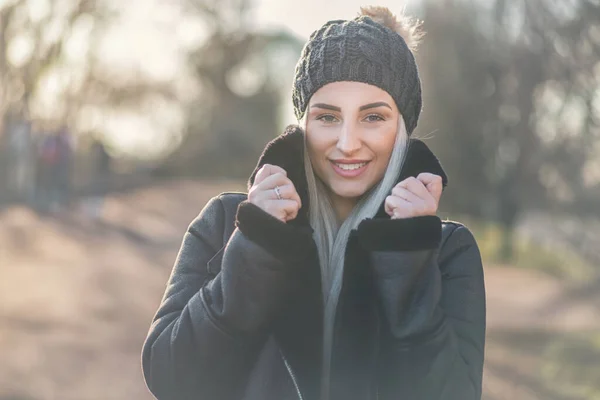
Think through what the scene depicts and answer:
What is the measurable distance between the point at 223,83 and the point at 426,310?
27586 mm

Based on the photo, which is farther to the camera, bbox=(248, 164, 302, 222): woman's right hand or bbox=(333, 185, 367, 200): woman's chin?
bbox=(333, 185, 367, 200): woman's chin

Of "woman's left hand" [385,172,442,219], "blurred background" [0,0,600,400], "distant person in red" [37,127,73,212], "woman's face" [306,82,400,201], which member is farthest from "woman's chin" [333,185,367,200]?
"distant person in red" [37,127,73,212]

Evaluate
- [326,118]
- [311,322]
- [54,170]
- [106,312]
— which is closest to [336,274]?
[311,322]

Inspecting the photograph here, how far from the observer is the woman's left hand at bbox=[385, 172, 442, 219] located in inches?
72.9

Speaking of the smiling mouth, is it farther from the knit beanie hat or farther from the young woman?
the knit beanie hat

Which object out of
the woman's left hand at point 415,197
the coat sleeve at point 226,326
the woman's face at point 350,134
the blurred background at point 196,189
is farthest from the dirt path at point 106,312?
the woman's left hand at point 415,197

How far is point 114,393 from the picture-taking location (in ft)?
23.9

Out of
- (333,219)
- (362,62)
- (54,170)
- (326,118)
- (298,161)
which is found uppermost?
(54,170)

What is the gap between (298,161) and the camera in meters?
1.96

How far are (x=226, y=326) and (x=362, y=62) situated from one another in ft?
2.19

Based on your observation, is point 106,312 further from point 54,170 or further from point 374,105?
point 374,105

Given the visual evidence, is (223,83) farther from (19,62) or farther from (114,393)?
(114,393)

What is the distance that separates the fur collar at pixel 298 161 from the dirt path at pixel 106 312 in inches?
223

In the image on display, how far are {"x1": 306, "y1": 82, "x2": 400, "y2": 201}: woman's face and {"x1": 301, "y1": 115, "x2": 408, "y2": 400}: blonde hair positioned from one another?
0.02 m
